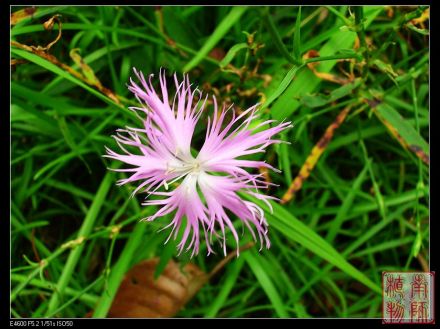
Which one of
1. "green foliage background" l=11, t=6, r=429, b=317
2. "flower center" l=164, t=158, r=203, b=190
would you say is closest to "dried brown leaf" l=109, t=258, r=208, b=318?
"green foliage background" l=11, t=6, r=429, b=317

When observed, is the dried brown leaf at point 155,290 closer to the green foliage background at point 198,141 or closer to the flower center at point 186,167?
the green foliage background at point 198,141

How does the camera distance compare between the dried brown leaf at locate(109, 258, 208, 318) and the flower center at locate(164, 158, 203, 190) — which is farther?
the dried brown leaf at locate(109, 258, 208, 318)

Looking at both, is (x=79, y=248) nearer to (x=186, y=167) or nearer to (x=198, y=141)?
(x=198, y=141)

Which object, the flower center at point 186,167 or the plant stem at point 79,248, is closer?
the flower center at point 186,167

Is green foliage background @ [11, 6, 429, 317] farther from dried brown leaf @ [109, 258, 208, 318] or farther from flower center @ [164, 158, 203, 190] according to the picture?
flower center @ [164, 158, 203, 190]

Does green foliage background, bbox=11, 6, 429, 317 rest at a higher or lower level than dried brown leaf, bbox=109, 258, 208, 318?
higher

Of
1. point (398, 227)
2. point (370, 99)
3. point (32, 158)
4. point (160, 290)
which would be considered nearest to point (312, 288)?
point (398, 227)

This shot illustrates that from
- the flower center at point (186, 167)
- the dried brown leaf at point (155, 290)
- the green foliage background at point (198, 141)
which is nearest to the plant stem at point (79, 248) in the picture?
Result: the green foliage background at point (198, 141)

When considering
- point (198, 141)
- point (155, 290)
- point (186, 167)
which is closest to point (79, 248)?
point (155, 290)

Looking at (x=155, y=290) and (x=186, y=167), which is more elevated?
(x=186, y=167)

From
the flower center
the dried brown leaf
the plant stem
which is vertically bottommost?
the dried brown leaf
